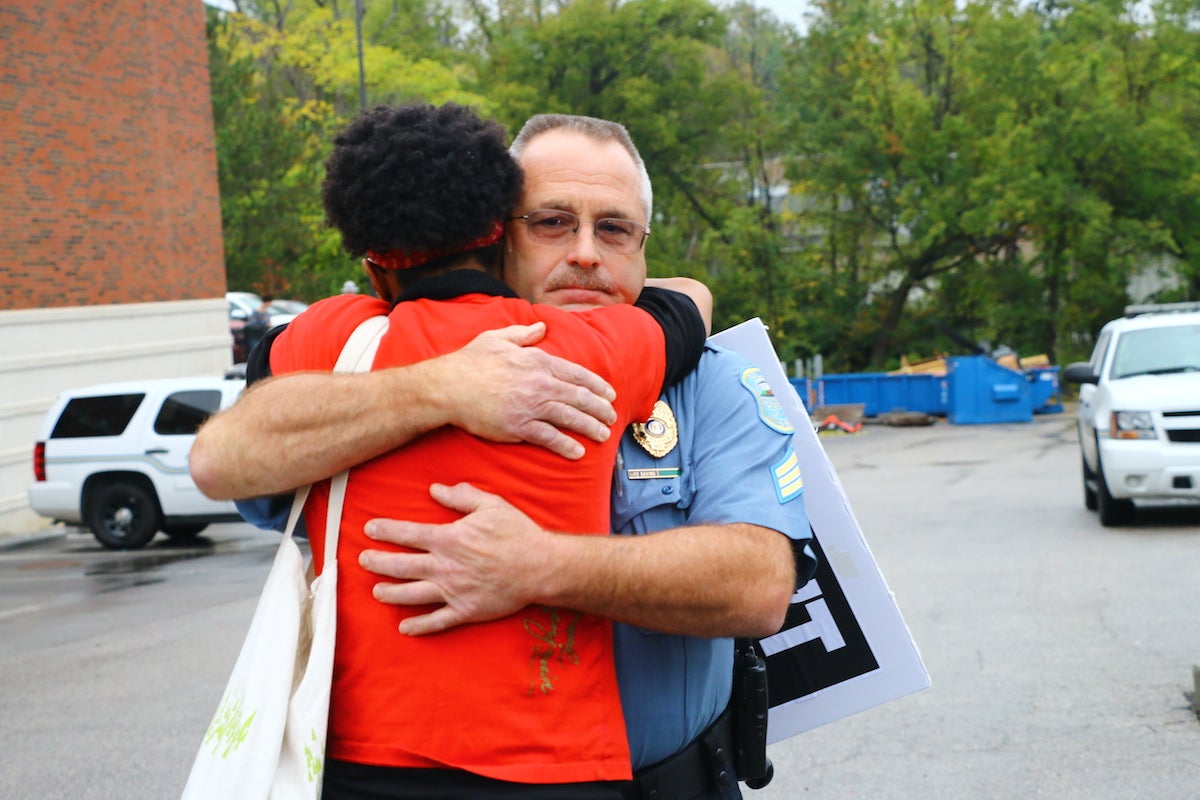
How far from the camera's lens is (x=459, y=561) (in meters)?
1.93

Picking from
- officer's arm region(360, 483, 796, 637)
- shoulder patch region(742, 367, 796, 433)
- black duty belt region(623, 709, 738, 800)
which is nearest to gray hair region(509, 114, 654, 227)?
shoulder patch region(742, 367, 796, 433)

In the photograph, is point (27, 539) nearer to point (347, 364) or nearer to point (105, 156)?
point (105, 156)

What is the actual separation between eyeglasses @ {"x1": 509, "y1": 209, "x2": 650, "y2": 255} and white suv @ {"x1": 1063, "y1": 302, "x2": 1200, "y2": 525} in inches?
400

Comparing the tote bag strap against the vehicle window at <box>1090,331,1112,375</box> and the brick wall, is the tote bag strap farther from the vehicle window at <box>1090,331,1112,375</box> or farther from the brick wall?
the brick wall

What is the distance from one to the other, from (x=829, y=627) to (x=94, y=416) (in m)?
15.1

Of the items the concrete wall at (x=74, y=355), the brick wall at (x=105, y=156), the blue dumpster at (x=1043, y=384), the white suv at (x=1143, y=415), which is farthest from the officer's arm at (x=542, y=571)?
the blue dumpster at (x=1043, y=384)

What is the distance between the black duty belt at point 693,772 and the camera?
2225mm

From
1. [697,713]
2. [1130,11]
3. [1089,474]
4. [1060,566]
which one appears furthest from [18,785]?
[1130,11]

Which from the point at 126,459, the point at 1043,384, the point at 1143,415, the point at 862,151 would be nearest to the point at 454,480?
the point at 1143,415

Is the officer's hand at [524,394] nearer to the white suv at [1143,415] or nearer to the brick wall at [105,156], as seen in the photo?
the white suv at [1143,415]

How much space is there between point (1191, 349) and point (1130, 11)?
3067 cm

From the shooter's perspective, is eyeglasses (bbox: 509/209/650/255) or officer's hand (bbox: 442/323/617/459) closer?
officer's hand (bbox: 442/323/617/459)

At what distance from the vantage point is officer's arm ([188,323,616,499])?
1.96 metres

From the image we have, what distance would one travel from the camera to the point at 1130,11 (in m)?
39.9
